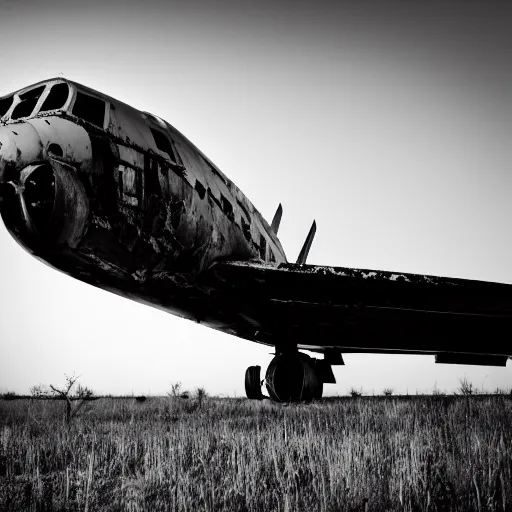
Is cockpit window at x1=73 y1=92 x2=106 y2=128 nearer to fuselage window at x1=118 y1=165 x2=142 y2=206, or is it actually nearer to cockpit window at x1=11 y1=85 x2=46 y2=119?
cockpit window at x1=11 y1=85 x2=46 y2=119

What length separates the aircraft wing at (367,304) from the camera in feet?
23.7

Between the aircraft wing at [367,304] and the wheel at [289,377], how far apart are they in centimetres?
46

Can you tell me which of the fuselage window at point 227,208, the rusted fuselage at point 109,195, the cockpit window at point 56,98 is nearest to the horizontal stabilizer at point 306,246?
the fuselage window at point 227,208

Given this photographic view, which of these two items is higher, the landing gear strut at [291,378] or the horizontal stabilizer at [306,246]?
the horizontal stabilizer at [306,246]

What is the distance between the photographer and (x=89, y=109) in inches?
215

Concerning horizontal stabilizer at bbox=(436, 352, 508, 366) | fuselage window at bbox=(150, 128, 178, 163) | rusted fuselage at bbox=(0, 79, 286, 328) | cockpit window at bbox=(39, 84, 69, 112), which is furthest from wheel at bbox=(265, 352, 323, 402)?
cockpit window at bbox=(39, 84, 69, 112)

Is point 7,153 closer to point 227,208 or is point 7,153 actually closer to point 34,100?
point 34,100

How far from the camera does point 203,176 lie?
280 inches

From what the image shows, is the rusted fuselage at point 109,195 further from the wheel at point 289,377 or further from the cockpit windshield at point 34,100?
the wheel at point 289,377

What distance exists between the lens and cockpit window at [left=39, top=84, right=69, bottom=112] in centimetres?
527

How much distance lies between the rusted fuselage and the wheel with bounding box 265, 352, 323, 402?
2.75 metres

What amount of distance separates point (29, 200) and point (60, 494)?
294 cm

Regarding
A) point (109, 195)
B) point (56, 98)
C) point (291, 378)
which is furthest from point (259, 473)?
point (291, 378)

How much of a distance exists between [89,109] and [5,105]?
1.02m
